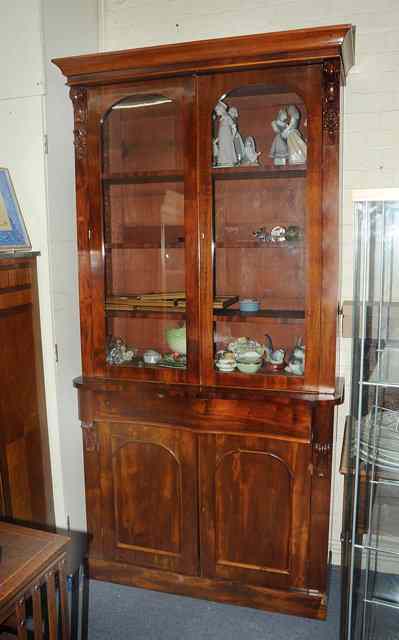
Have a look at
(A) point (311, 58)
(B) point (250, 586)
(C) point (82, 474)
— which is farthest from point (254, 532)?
(A) point (311, 58)

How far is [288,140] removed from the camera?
6.29ft

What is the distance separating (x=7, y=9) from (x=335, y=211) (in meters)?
1.45

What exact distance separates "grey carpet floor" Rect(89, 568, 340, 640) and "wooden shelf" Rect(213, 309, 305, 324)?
3.88 ft

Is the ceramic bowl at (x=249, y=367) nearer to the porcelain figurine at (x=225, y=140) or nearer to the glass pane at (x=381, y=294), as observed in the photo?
the glass pane at (x=381, y=294)

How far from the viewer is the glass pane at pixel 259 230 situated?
1.93 m

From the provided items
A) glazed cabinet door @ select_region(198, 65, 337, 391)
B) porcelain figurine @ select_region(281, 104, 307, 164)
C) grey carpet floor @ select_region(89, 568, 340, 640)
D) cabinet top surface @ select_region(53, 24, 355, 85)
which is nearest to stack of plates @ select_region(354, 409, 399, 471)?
glazed cabinet door @ select_region(198, 65, 337, 391)

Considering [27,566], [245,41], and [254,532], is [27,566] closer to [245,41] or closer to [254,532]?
[254,532]

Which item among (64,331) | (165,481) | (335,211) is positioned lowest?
(165,481)

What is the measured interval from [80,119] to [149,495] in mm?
1527

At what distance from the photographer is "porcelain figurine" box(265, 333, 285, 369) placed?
2.02 metres

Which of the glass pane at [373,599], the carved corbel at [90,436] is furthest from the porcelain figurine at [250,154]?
the glass pane at [373,599]

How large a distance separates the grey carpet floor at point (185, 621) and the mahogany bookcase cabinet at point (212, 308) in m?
0.05

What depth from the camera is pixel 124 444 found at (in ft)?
7.20

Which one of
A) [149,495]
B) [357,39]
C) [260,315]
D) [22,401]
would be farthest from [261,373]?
[357,39]
